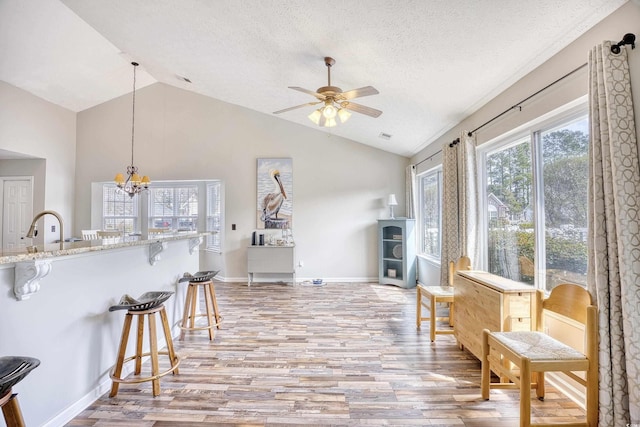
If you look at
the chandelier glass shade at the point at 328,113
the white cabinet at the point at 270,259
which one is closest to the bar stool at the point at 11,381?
the chandelier glass shade at the point at 328,113

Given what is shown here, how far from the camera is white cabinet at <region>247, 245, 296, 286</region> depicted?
5.42 metres

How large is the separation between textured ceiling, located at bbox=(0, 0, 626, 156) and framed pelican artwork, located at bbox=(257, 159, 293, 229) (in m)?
0.99

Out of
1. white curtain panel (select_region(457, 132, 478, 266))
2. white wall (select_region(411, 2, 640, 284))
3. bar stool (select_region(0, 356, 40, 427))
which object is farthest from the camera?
white curtain panel (select_region(457, 132, 478, 266))

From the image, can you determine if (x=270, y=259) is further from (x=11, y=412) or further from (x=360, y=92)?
(x=11, y=412)

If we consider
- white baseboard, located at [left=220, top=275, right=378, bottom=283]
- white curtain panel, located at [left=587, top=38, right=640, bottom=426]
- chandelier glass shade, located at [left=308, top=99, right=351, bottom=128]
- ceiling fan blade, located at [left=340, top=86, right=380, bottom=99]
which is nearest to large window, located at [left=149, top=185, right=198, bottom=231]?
white baseboard, located at [left=220, top=275, right=378, bottom=283]

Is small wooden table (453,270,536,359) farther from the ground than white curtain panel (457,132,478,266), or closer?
closer

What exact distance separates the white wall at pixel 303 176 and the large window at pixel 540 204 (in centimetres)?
265

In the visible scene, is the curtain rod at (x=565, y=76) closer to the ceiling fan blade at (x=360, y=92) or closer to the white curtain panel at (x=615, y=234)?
the white curtain panel at (x=615, y=234)

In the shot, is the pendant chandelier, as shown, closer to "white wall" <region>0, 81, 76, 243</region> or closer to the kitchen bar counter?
the kitchen bar counter

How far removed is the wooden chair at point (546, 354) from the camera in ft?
5.36

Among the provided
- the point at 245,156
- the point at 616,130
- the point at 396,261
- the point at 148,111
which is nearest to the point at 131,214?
the point at 148,111

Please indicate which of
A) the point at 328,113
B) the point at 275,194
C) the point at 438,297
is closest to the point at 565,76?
Result: the point at 328,113

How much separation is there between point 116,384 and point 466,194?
3.55m

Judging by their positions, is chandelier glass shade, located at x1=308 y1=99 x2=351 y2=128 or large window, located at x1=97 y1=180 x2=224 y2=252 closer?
chandelier glass shade, located at x1=308 y1=99 x2=351 y2=128
